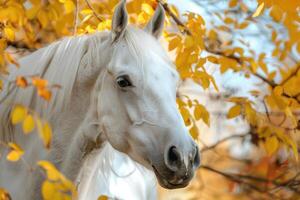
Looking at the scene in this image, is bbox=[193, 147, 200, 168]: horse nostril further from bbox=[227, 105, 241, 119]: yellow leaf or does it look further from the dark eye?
bbox=[227, 105, 241, 119]: yellow leaf

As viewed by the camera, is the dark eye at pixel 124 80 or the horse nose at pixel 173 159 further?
the dark eye at pixel 124 80

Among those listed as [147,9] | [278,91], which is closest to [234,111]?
[278,91]

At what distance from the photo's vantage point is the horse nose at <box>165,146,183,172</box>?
2.52m

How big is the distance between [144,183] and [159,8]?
1.24 meters

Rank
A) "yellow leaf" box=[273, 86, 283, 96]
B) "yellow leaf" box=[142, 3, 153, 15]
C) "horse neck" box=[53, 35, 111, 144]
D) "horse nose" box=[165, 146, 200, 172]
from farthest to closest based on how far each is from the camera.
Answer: "yellow leaf" box=[273, 86, 283, 96] < "yellow leaf" box=[142, 3, 153, 15] < "horse neck" box=[53, 35, 111, 144] < "horse nose" box=[165, 146, 200, 172]

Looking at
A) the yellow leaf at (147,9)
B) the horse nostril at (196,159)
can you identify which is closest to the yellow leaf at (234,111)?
the yellow leaf at (147,9)

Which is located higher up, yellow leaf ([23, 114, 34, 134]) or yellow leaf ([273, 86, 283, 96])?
yellow leaf ([23, 114, 34, 134])

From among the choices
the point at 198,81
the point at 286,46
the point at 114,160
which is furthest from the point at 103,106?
the point at 286,46

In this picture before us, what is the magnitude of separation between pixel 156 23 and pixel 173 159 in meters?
0.63

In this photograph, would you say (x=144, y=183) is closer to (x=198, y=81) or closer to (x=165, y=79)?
(x=198, y=81)

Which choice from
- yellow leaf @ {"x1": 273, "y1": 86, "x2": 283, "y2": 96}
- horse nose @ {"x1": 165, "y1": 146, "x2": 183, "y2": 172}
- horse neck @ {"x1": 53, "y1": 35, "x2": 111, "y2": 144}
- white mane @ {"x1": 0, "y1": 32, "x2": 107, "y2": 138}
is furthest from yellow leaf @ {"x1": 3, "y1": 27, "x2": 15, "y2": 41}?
yellow leaf @ {"x1": 273, "y1": 86, "x2": 283, "y2": 96}

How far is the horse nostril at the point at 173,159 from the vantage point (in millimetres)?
2523

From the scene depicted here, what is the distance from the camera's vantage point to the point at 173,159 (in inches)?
100

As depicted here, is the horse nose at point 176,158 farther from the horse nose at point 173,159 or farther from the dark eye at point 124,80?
the dark eye at point 124,80
